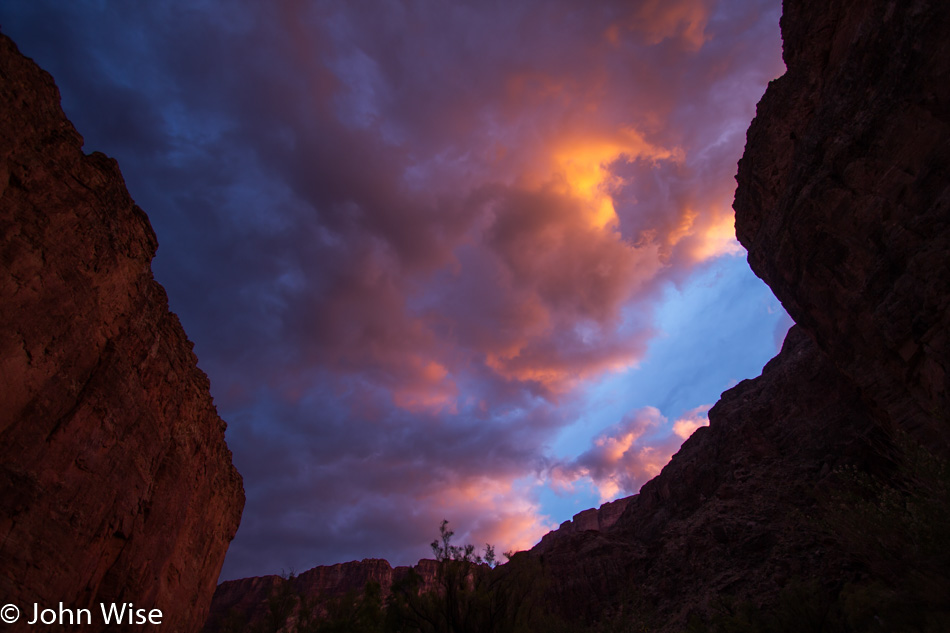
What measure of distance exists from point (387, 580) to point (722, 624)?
93185mm

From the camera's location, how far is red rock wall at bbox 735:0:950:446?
15.9 m

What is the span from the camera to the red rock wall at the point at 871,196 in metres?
15.9

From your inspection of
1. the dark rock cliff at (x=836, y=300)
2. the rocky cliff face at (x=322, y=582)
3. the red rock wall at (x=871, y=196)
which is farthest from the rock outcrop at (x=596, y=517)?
the red rock wall at (x=871, y=196)

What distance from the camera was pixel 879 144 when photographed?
18.0 m

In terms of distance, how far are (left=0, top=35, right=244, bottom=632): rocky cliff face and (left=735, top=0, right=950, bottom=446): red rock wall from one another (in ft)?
90.9

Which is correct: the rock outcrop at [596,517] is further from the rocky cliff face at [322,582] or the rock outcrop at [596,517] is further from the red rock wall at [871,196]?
the red rock wall at [871,196]

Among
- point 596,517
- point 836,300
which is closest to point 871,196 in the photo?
point 836,300

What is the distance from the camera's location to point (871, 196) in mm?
18531

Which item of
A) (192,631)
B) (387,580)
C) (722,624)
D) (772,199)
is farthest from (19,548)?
(387,580)

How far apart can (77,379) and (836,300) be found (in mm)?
30486

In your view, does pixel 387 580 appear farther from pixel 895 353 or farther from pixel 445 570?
pixel 895 353

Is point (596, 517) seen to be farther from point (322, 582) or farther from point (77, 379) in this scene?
point (77, 379)

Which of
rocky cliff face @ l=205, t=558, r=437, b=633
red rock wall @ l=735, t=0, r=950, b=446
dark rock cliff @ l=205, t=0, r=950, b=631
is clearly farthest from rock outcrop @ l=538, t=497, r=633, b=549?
red rock wall @ l=735, t=0, r=950, b=446

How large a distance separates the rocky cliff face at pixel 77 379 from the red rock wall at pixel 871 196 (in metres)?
27.7
